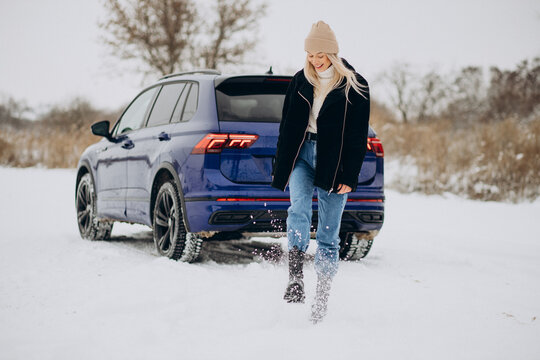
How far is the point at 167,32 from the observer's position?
2931 cm

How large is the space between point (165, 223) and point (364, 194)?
1874mm

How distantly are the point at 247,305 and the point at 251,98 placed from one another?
2082 millimetres

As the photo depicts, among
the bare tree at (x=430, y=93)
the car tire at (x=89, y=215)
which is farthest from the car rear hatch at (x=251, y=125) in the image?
the bare tree at (x=430, y=93)

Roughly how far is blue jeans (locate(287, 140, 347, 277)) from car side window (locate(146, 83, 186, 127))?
2451 mm

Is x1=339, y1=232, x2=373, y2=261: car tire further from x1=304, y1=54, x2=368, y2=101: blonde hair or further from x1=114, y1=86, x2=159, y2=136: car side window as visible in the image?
x1=114, y1=86, x2=159, y2=136: car side window

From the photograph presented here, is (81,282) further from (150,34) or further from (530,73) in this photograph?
(530,73)

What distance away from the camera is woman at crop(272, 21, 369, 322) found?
12.0ft

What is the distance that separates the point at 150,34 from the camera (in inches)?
1164

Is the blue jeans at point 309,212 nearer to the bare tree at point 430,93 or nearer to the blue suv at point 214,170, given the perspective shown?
the blue suv at point 214,170

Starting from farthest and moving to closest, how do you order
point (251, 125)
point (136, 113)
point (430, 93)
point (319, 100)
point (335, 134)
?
point (430, 93) → point (136, 113) → point (251, 125) → point (319, 100) → point (335, 134)

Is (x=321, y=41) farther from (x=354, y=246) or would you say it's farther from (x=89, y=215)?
(x=89, y=215)

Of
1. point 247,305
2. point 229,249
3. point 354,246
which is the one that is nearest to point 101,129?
point 229,249

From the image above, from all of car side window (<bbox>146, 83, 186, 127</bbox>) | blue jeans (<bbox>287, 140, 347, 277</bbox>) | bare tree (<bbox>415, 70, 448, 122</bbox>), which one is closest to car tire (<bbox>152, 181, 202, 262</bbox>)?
car side window (<bbox>146, 83, 186, 127</bbox>)

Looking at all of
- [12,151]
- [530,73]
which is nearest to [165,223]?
[12,151]
